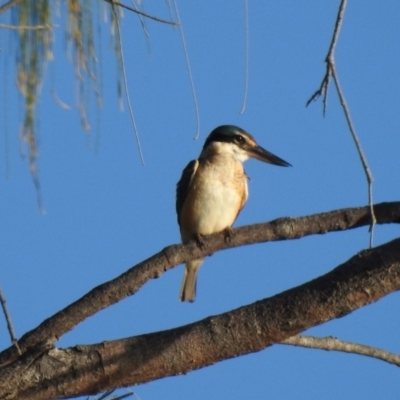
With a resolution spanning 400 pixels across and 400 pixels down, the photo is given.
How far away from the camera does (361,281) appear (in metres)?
2.22

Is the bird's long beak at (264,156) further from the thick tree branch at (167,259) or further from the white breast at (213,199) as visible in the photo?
the thick tree branch at (167,259)

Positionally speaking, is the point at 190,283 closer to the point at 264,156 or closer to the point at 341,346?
the point at 264,156

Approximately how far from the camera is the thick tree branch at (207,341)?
7.30 ft

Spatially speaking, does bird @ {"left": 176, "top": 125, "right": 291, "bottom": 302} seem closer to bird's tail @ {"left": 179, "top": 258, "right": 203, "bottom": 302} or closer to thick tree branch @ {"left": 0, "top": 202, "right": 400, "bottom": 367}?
bird's tail @ {"left": 179, "top": 258, "right": 203, "bottom": 302}

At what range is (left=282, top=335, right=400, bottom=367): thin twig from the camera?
2.53m

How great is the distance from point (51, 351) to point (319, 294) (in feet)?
2.37

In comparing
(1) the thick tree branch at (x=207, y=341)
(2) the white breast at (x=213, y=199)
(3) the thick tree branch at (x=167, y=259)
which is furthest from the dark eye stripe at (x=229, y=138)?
(1) the thick tree branch at (x=207, y=341)

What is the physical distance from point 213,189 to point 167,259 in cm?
214

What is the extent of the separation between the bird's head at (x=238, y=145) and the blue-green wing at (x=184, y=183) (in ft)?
0.92

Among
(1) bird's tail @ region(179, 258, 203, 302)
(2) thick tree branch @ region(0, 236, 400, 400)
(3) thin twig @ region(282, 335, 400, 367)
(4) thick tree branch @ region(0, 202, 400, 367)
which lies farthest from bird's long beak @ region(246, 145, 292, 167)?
(2) thick tree branch @ region(0, 236, 400, 400)

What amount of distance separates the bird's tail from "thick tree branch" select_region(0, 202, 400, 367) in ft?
7.32

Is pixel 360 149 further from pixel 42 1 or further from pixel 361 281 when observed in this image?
pixel 42 1

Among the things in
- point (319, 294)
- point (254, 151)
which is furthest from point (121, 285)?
point (254, 151)

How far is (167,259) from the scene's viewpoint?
2.56 meters
